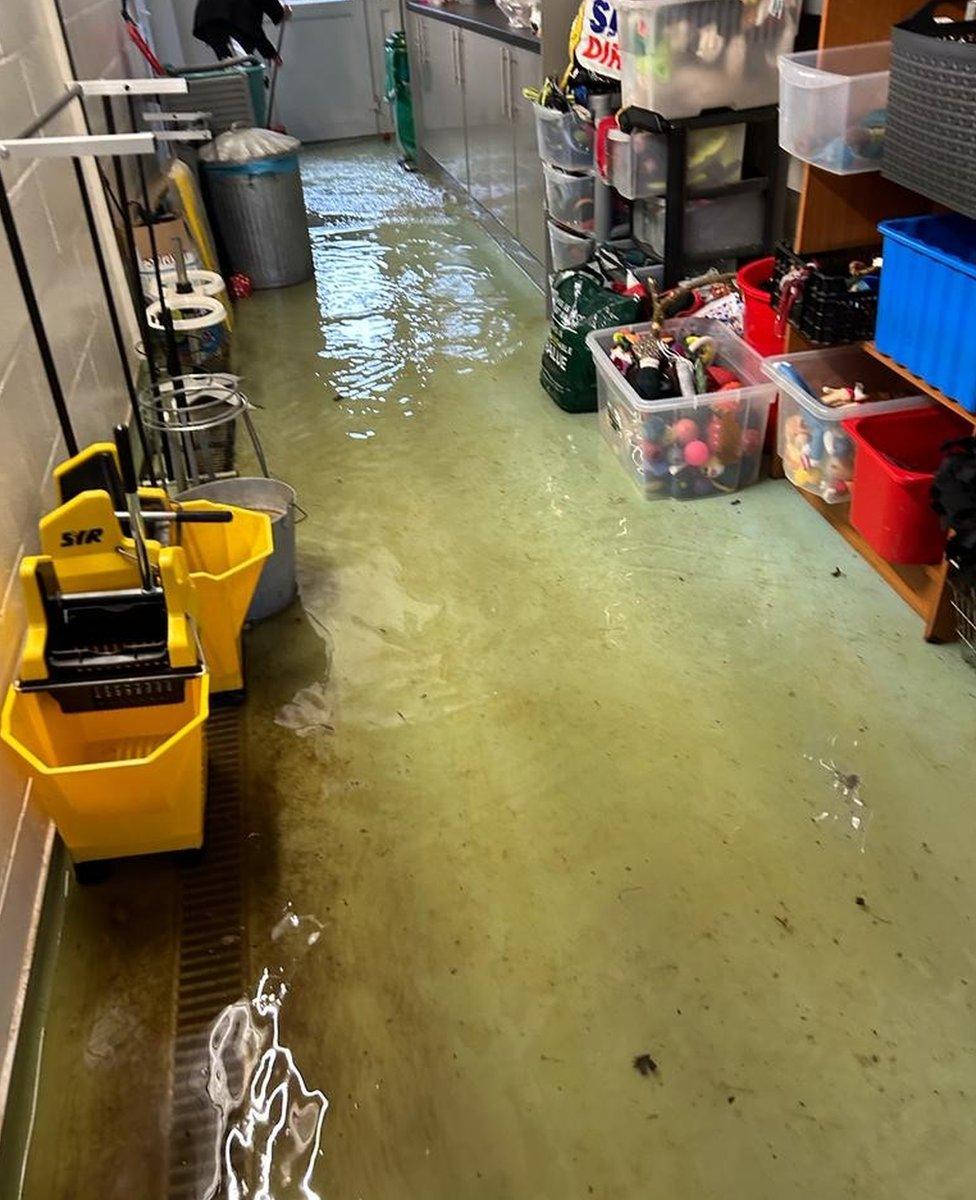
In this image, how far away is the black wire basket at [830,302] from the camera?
237 cm

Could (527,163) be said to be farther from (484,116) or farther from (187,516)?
(187,516)

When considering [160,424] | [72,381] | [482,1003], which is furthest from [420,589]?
[482,1003]

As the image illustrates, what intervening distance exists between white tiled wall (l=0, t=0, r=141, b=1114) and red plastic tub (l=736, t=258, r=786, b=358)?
1.82 metres

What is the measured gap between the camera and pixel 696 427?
9.24 feet

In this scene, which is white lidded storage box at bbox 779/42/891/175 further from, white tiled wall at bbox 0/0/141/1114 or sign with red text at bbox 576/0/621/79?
white tiled wall at bbox 0/0/141/1114

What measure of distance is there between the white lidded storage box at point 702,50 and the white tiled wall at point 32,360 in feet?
5.14

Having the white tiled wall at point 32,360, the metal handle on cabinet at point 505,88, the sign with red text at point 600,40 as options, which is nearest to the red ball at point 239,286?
the white tiled wall at point 32,360

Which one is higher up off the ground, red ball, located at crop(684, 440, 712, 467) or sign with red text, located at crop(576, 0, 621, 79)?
Answer: sign with red text, located at crop(576, 0, 621, 79)

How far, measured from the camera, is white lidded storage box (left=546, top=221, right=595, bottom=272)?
11.8ft

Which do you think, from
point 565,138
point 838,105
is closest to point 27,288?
point 838,105

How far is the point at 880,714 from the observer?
2131 millimetres

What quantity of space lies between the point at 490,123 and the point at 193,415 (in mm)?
2498

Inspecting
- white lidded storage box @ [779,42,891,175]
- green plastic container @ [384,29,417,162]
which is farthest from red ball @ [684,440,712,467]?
green plastic container @ [384,29,417,162]

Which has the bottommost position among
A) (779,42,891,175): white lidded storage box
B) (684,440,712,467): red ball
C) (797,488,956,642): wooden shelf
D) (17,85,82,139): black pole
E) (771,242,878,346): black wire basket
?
(797,488,956,642): wooden shelf
